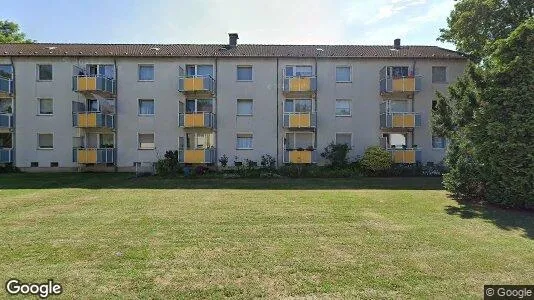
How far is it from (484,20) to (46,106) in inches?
1260

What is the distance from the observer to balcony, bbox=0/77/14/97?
24.7 meters

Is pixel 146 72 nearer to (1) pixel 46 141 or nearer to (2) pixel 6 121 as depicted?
(1) pixel 46 141

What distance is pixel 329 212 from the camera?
1094 cm

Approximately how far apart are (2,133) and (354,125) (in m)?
27.2

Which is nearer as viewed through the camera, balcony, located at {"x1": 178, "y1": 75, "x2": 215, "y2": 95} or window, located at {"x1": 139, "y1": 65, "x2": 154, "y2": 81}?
balcony, located at {"x1": 178, "y1": 75, "x2": 215, "y2": 95}

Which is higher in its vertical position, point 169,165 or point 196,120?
point 196,120

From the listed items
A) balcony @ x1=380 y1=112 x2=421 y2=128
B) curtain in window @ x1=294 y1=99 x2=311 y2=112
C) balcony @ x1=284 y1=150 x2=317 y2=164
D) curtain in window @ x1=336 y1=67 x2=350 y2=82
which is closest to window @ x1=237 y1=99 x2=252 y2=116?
curtain in window @ x1=294 y1=99 x2=311 y2=112

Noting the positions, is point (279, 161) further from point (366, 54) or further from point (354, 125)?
point (366, 54)

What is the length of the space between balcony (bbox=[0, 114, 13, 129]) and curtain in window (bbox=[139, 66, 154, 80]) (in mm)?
10223

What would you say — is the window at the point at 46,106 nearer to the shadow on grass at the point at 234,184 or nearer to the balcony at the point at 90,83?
the balcony at the point at 90,83

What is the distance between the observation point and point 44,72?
2572 cm

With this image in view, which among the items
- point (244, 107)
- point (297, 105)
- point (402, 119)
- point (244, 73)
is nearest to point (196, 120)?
point (244, 107)

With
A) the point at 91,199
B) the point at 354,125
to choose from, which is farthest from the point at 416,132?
the point at 91,199

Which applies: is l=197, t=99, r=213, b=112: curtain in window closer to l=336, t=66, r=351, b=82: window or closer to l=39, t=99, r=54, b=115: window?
l=336, t=66, r=351, b=82: window
